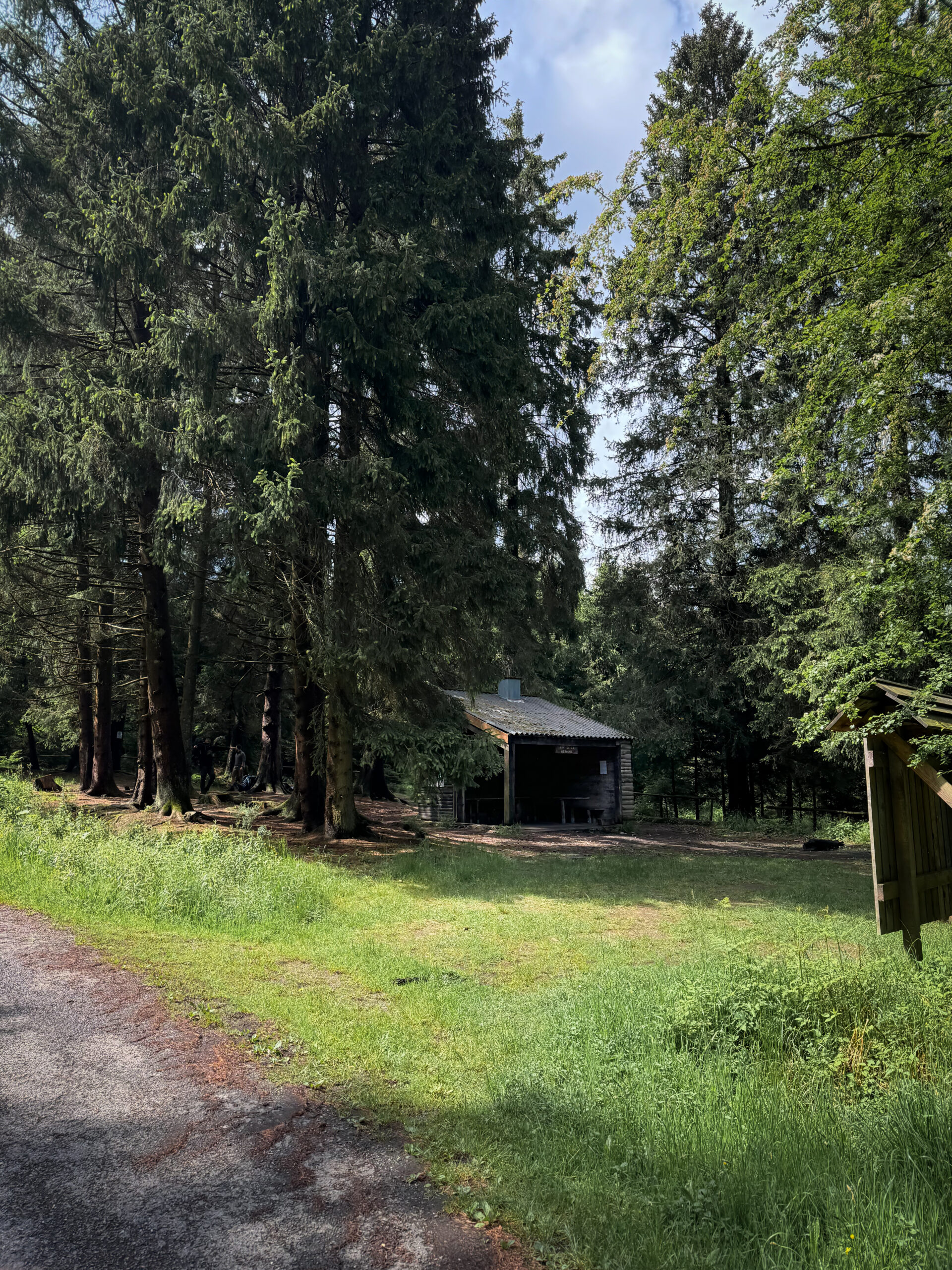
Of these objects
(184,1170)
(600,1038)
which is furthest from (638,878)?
(184,1170)

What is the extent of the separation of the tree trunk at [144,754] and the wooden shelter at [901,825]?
1445 centimetres

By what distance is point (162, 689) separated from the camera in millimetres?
16531

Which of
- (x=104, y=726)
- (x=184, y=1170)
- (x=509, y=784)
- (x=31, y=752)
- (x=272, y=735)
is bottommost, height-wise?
(x=184, y=1170)

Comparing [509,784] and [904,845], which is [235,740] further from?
[904,845]

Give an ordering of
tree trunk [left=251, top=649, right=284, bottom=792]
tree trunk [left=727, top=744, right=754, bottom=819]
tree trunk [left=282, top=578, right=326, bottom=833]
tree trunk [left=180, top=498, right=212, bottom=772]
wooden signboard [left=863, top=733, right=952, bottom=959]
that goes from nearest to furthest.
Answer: wooden signboard [left=863, top=733, right=952, bottom=959] → tree trunk [left=282, top=578, right=326, bottom=833] → tree trunk [left=180, top=498, right=212, bottom=772] → tree trunk [left=727, top=744, right=754, bottom=819] → tree trunk [left=251, top=649, right=284, bottom=792]

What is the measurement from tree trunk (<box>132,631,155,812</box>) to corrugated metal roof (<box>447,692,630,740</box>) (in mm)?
7435

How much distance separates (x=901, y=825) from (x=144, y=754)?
1778 cm

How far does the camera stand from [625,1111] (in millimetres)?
3873

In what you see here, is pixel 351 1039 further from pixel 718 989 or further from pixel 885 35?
pixel 885 35

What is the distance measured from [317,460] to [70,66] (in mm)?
9003

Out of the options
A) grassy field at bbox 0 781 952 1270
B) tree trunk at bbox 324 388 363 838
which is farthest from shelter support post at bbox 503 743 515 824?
grassy field at bbox 0 781 952 1270

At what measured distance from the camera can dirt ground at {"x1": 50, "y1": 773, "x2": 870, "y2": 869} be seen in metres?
14.7

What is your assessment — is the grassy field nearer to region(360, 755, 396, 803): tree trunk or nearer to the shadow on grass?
the shadow on grass

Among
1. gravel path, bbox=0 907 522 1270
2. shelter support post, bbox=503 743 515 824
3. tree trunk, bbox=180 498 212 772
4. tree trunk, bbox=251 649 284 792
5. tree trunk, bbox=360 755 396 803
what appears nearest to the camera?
gravel path, bbox=0 907 522 1270
